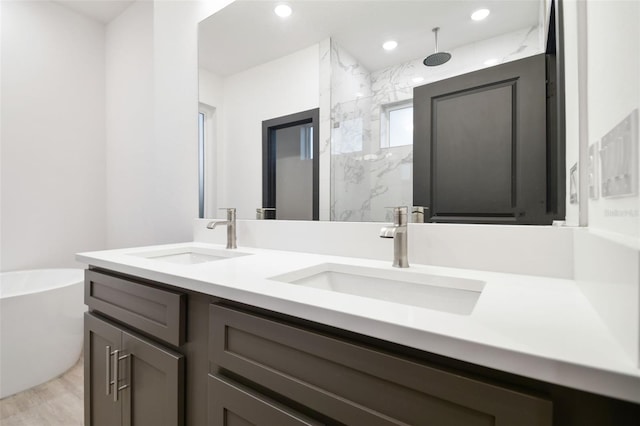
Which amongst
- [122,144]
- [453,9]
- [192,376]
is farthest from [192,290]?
[122,144]

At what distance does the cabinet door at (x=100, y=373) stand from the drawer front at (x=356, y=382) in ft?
2.00

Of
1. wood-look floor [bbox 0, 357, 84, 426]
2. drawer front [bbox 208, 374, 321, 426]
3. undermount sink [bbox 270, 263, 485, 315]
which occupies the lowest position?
wood-look floor [bbox 0, 357, 84, 426]

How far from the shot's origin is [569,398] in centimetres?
39

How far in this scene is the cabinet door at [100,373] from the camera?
1015 mm

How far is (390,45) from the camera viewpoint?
106 cm

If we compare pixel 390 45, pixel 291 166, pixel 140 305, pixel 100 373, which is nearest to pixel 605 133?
pixel 390 45

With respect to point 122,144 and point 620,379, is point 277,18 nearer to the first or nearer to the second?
point 620,379

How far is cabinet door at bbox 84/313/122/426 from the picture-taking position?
1015mm

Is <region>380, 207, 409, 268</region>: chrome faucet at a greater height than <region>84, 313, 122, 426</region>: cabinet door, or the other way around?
<region>380, 207, 409, 268</region>: chrome faucet

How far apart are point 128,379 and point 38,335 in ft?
4.28

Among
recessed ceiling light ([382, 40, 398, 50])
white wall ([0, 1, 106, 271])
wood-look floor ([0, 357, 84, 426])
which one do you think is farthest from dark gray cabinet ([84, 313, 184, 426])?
white wall ([0, 1, 106, 271])

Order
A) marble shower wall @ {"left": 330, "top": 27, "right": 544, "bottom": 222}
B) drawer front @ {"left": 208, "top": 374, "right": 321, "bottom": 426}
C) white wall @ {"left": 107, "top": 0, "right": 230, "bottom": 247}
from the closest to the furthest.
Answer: drawer front @ {"left": 208, "top": 374, "right": 321, "bottom": 426} → marble shower wall @ {"left": 330, "top": 27, "right": 544, "bottom": 222} → white wall @ {"left": 107, "top": 0, "right": 230, "bottom": 247}

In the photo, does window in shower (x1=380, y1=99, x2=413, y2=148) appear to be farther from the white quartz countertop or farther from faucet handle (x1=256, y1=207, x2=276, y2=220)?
faucet handle (x1=256, y1=207, x2=276, y2=220)

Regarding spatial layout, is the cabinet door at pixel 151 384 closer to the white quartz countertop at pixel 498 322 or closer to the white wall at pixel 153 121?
the white quartz countertop at pixel 498 322
